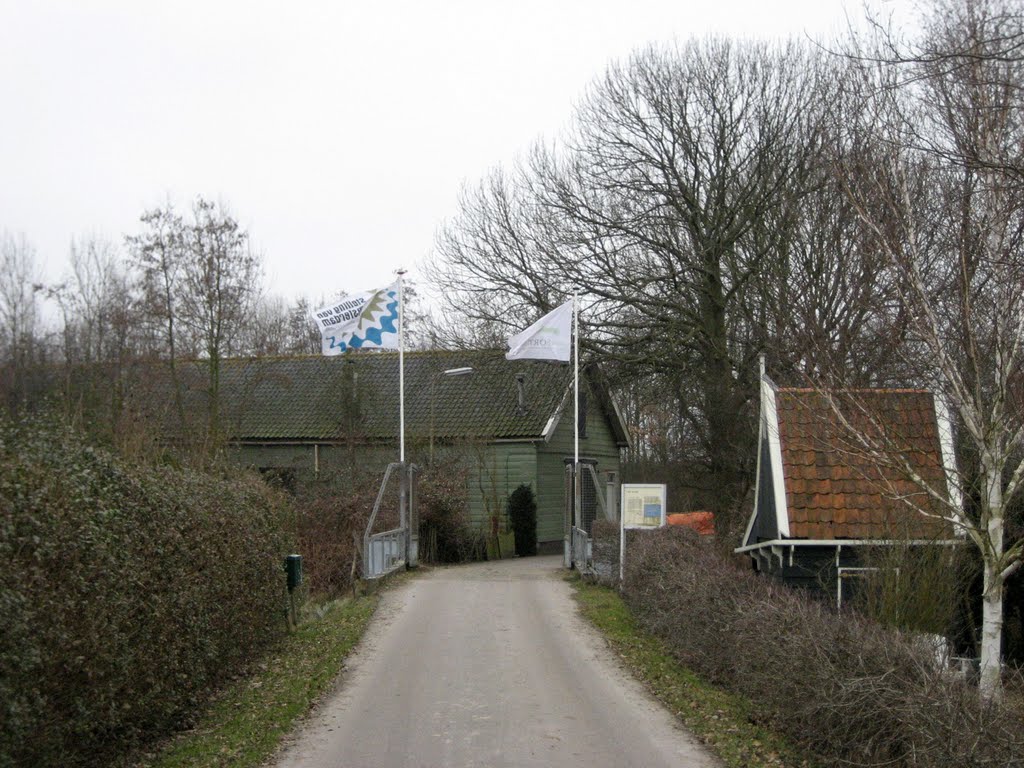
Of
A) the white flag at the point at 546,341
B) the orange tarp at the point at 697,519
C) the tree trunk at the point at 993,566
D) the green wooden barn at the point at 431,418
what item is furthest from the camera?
the orange tarp at the point at 697,519

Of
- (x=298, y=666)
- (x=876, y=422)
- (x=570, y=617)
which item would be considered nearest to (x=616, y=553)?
(x=570, y=617)

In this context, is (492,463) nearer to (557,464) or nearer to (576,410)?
(557,464)

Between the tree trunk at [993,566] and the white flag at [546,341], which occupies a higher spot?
the white flag at [546,341]

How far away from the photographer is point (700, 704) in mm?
10305

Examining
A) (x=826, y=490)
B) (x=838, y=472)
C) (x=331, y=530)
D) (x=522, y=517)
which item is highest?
(x=838, y=472)

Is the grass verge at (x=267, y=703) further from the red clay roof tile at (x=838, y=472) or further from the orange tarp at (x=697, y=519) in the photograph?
the orange tarp at (x=697, y=519)

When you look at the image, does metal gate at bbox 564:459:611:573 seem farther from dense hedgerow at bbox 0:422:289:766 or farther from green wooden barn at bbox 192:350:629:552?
dense hedgerow at bbox 0:422:289:766

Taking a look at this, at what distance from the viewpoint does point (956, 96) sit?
31.8 feet

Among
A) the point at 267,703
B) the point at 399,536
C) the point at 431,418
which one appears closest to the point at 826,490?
the point at 267,703

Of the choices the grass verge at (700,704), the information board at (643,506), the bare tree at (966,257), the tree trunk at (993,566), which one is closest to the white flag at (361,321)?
the information board at (643,506)

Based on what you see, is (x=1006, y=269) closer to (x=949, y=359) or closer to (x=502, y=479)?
(x=949, y=359)

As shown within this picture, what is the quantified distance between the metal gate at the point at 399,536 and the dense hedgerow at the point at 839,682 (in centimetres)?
880

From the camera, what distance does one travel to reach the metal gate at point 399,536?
20109 mm

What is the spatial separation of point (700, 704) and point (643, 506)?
293 inches
